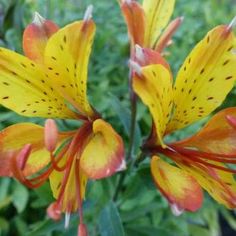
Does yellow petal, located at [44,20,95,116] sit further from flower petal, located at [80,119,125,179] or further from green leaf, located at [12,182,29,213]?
green leaf, located at [12,182,29,213]

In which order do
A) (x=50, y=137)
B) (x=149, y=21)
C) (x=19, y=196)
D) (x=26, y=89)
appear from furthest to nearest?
(x=19, y=196) → (x=149, y=21) → (x=26, y=89) → (x=50, y=137)

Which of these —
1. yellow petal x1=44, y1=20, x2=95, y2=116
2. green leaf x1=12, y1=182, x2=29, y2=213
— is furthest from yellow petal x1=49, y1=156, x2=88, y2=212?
green leaf x1=12, y1=182, x2=29, y2=213

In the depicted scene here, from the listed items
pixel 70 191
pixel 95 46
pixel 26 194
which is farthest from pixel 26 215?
pixel 70 191

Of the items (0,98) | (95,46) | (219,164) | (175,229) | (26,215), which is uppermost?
(0,98)

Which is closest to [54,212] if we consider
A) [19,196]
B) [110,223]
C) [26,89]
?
[26,89]

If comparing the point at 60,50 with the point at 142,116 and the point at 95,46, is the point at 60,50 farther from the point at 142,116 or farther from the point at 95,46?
the point at 95,46

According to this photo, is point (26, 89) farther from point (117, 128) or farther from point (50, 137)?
point (117, 128)
